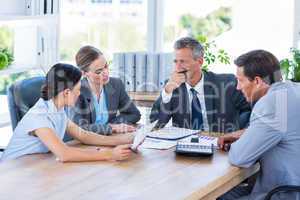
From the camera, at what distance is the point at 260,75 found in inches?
113

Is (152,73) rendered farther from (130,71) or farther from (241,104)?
A: (241,104)

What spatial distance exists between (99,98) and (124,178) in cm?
148

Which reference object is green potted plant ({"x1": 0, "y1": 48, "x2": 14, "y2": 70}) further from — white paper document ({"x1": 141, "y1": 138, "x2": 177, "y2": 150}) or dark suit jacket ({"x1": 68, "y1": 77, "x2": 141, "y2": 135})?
white paper document ({"x1": 141, "y1": 138, "x2": 177, "y2": 150})

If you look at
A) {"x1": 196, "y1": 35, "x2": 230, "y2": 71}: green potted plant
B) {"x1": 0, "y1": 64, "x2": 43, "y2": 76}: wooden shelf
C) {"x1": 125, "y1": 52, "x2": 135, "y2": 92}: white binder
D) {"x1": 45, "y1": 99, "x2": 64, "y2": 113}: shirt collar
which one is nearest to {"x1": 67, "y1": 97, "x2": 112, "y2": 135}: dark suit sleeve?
{"x1": 45, "y1": 99, "x2": 64, "y2": 113}: shirt collar

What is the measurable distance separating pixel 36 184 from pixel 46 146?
50 cm

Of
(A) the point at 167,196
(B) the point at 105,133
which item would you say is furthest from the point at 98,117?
(A) the point at 167,196

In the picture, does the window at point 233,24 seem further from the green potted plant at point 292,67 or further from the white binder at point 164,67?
the white binder at point 164,67

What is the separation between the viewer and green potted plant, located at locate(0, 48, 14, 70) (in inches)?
169

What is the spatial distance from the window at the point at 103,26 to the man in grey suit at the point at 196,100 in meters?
1.70

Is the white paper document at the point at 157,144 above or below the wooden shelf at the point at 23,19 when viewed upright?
below

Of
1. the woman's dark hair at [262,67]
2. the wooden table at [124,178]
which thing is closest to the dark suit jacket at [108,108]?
the wooden table at [124,178]

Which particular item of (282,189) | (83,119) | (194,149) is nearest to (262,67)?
(194,149)

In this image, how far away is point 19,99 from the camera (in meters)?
3.44

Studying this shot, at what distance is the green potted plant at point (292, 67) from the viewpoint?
449 cm
